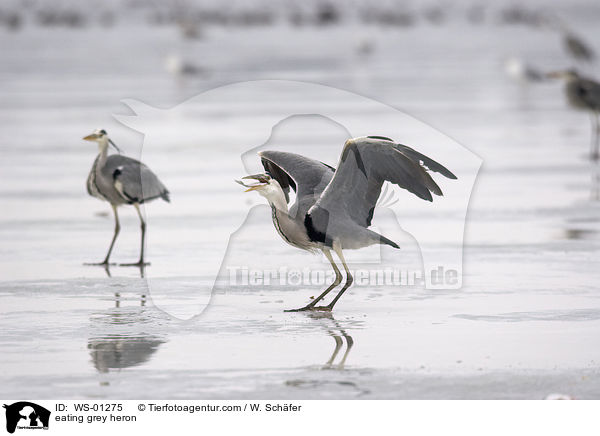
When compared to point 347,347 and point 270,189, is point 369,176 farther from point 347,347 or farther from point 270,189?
point 347,347

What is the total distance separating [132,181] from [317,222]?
3131 millimetres

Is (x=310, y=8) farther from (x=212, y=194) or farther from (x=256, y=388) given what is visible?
(x=256, y=388)

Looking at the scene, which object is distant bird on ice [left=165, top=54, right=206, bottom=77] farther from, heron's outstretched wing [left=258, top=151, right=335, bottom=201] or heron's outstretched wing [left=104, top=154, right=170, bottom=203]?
heron's outstretched wing [left=258, top=151, right=335, bottom=201]

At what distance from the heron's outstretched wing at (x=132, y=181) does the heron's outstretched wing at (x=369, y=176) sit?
3.09 meters

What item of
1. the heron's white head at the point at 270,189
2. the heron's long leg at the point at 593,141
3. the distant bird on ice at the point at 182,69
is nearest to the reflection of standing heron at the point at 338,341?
the heron's white head at the point at 270,189

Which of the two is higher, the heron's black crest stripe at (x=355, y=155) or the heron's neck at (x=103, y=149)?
the heron's neck at (x=103, y=149)

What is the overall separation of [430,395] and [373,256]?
429 centimetres

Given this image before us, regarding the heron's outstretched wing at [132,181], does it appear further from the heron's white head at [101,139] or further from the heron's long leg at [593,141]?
the heron's long leg at [593,141]

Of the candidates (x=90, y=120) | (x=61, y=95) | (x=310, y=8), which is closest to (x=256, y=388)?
(x=90, y=120)

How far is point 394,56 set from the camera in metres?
44.6

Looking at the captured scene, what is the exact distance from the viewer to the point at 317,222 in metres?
9.19

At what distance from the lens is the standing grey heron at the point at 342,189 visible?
29.1 feet

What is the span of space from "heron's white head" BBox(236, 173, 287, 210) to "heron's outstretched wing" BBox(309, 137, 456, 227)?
0.23m
